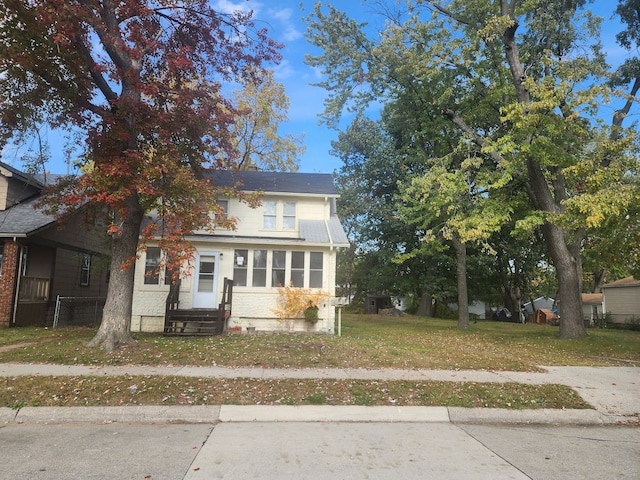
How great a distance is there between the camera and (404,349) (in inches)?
458

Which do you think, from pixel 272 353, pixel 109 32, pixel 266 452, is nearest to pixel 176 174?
pixel 109 32

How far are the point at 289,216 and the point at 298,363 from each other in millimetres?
9215

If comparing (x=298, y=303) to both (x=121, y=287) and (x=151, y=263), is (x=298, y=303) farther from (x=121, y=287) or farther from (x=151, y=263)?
(x=121, y=287)

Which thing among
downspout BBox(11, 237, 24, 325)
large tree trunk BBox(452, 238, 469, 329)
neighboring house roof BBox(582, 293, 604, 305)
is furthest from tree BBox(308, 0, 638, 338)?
neighboring house roof BBox(582, 293, 604, 305)

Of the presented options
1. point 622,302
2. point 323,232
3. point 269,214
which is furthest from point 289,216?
point 622,302

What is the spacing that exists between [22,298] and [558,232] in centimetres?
1872

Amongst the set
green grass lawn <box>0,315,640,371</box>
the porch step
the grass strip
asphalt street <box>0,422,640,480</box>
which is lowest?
asphalt street <box>0,422,640,480</box>

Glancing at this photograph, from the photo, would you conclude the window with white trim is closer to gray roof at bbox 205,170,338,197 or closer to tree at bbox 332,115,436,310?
gray roof at bbox 205,170,338,197

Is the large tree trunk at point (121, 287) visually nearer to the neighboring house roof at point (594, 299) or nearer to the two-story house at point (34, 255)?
the two-story house at point (34, 255)

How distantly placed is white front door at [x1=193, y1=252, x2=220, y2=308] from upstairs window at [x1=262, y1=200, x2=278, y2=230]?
2.36 meters

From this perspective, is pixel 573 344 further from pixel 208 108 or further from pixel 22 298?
pixel 22 298

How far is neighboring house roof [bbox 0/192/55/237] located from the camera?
605 inches

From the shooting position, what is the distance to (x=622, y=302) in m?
28.1

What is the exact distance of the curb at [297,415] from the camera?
20.0 feet
